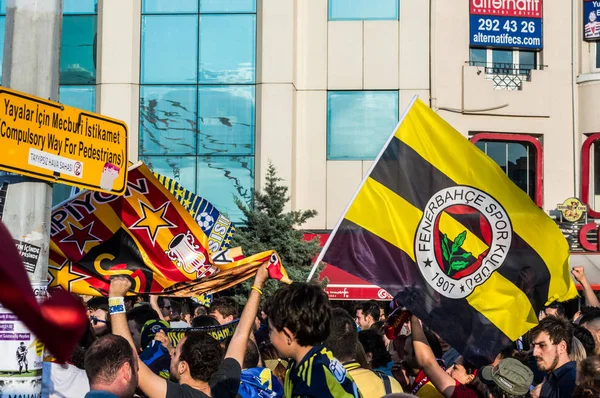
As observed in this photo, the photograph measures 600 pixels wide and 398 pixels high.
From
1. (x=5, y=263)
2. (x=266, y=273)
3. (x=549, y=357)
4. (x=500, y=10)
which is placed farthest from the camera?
(x=500, y=10)

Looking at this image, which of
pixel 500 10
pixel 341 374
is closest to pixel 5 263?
pixel 341 374

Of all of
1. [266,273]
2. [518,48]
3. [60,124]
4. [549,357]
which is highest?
[518,48]

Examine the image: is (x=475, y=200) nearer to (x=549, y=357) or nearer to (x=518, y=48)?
(x=549, y=357)

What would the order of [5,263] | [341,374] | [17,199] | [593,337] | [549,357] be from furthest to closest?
[593,337]
[549,357]
[17,199]
[341,374]
[5,263]

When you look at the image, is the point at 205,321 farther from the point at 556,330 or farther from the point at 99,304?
the point at 556,330

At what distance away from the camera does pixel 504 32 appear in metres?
26.9

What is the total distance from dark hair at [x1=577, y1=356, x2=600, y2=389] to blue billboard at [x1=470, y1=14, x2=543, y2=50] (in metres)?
23.1

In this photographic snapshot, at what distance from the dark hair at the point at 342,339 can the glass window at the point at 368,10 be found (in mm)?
22482

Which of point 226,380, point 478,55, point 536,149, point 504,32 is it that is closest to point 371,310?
point 226,380

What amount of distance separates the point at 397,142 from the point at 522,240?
1.24 metres

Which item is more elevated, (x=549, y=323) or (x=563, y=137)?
(x=563, y=137)

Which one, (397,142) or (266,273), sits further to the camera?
(397,142)

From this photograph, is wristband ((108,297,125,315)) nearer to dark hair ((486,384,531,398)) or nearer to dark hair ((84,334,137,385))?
dark hair ((84,334,137,385))

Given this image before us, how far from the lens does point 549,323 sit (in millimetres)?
5969
